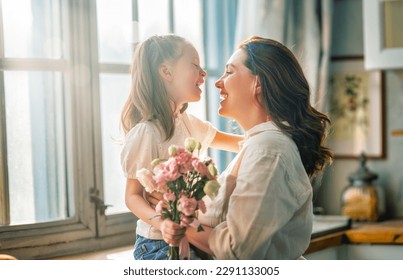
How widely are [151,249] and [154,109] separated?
0.23 metres

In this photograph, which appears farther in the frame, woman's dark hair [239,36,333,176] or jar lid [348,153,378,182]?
jar lid [348,153,378,182]

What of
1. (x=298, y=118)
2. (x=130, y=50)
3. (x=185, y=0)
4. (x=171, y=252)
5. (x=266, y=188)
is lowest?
(x=171, y=252)

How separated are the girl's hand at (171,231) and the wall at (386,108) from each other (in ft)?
3.47

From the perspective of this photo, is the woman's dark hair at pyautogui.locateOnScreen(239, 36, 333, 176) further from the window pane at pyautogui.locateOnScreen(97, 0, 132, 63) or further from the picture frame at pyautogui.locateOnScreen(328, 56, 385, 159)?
the picture frame at pyautogui.locateOnScreen(328, 56, 385, 159)

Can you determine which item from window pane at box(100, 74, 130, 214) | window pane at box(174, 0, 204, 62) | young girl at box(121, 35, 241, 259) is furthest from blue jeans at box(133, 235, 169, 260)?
window pane at box(174, 0, 204, 62)

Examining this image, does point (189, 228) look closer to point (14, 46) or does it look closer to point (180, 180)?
point (180, 180)

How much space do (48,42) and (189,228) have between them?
57 cm

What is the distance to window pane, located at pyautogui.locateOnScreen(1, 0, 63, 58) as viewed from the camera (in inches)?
54.4

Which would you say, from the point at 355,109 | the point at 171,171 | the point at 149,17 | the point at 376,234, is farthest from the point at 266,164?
the point at 355,109

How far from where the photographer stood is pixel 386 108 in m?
2.03

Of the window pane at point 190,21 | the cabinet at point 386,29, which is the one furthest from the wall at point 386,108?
the window pane at point 190,21

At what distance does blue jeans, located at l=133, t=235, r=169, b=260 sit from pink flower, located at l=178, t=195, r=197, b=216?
134mm

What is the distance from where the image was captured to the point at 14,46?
1.38 m

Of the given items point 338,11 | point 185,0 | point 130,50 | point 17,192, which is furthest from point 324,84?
point 17,192
